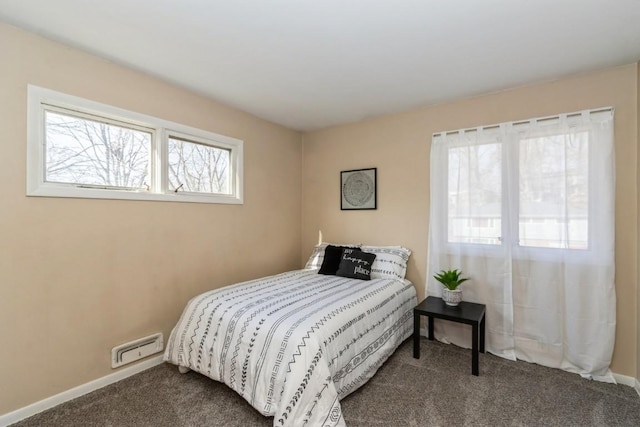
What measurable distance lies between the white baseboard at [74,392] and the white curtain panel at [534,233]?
106 inches

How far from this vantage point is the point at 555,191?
2.36m

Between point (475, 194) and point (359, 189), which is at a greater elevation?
point (359, 189)

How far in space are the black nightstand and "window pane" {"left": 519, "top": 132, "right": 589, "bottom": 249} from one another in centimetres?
74

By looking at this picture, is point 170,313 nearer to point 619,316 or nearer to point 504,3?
point 504,3

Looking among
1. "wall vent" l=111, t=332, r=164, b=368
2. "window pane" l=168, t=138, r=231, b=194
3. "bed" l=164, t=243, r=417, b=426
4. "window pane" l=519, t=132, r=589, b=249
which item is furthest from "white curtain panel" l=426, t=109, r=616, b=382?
"wall vent" l=111, t=332, r=164, b=368

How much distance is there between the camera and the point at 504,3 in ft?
5.13

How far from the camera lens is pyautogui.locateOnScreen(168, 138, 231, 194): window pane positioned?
2672 millimetres

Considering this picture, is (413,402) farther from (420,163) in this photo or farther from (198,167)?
(198,167)

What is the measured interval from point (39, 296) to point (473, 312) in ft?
10.5

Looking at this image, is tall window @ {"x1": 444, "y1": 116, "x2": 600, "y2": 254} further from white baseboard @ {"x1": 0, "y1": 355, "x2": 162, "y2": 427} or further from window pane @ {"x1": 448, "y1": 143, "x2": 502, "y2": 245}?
white baseboard @ {"x1": 0, "y1": 355, "x2": 162, "y2": 427}

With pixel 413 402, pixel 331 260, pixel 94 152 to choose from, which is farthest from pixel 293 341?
pixel 94 152

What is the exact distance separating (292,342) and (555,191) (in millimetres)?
2385

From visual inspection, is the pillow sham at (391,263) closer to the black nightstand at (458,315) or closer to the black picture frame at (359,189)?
the black nightstand at (458,315)

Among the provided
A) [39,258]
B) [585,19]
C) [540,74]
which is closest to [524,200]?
[540,74]
